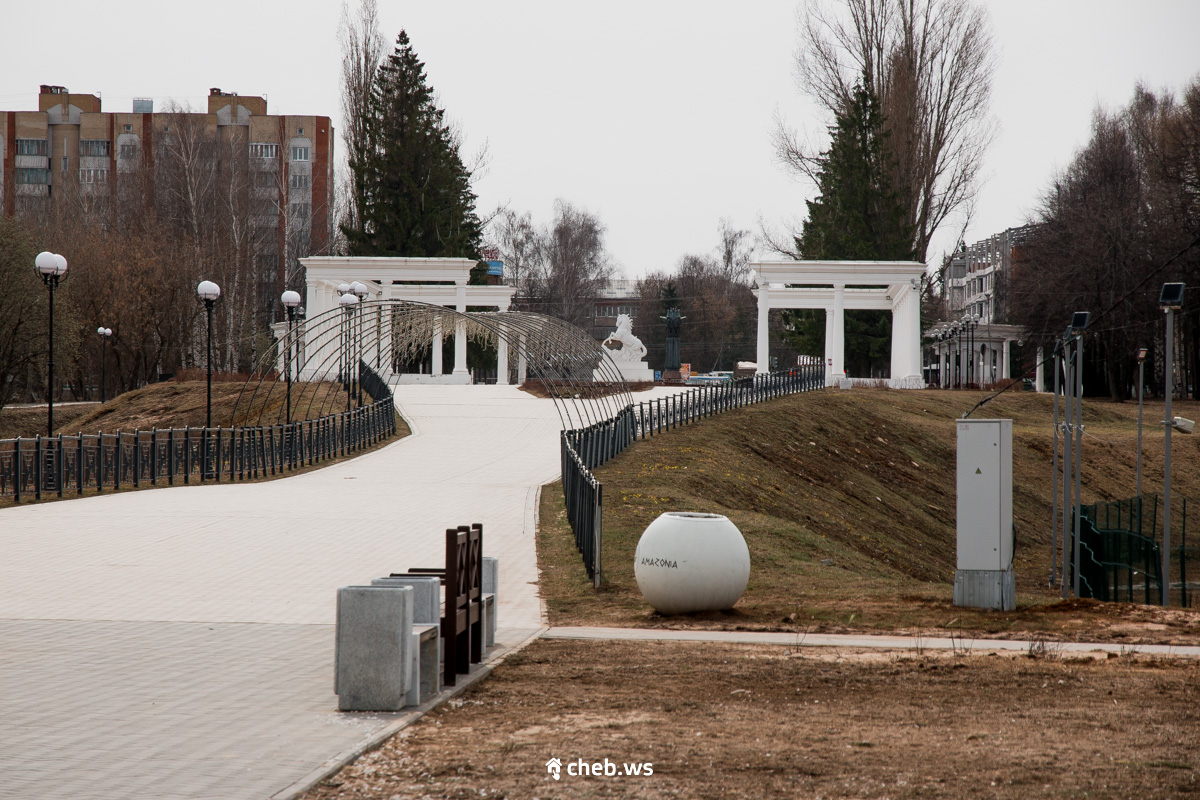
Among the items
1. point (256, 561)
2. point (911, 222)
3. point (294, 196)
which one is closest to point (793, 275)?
point (911, 222)

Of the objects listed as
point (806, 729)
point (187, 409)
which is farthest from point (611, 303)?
point (806, 729)

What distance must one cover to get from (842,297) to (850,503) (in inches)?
1011

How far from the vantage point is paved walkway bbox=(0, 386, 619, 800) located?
5.77 meters

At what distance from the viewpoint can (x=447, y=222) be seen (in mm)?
62062

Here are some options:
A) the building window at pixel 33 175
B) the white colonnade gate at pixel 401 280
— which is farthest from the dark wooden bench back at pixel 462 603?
the building window at pixel 33 175

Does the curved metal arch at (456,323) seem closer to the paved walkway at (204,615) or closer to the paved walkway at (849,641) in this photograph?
the paved walkway at (204,615)

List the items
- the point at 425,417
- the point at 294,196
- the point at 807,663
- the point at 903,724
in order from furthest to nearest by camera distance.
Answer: the point at 294,196
the point at 425,417
the point at 807,663
the point at 903,724

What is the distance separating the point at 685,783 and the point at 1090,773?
183 centimetres

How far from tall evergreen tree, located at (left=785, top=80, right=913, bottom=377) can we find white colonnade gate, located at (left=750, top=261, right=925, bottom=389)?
13.4 feet

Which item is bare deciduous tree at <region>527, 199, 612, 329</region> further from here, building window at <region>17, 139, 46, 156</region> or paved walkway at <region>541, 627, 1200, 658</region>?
paved walkway at <region>541, 627, 1200, 658</region>

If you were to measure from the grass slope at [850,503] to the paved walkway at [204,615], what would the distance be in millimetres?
1330

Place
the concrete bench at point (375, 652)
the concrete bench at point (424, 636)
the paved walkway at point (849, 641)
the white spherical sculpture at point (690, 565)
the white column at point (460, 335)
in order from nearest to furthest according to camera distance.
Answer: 1. the concrete bench at point (375, 652)
2. the concrete bench at point (424, 636)
3. the paved walkway at point (849, 641)
4. the white spherical sculpture at point (690, 565)
5. the white column at point (460, 335)

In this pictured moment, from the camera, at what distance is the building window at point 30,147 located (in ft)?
310

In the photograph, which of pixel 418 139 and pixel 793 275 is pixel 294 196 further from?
pixel 793 275
